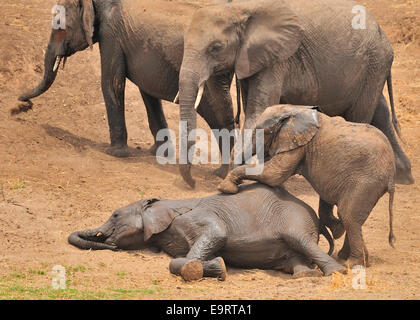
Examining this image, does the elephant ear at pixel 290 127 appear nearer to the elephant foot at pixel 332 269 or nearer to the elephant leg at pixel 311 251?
the elephant leg at pixel 311 251

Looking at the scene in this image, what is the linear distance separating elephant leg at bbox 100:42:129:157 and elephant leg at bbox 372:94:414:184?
333 cm

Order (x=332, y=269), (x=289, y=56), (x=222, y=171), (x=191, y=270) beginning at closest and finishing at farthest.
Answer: (x=191, y=270) → (x=332, y=269) → (x=289, y=56) → (x=222, y=171)

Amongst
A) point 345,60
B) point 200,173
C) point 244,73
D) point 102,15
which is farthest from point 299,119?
point 102,15

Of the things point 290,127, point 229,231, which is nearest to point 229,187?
point 229,231

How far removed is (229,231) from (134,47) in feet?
14.7

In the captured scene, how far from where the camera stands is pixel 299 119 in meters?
8.46

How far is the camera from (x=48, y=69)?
1291 cm

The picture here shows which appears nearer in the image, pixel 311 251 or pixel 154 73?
pixel 311 251

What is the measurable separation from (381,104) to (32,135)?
4534mm

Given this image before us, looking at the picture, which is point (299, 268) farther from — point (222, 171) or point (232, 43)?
point (222, 171)

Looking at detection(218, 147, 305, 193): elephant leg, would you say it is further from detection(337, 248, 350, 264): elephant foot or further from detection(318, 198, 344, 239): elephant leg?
detection(337, 248, 350, 264): elephant foot

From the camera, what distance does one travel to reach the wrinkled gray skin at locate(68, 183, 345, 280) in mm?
8172

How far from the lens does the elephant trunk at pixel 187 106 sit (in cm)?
1020
